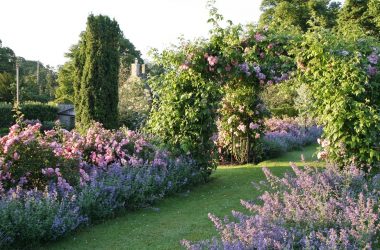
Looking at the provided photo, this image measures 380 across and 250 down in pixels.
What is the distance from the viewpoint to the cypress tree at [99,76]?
40.0 feet

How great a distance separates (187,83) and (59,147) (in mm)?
2659

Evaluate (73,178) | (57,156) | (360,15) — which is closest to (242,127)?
(73,178)

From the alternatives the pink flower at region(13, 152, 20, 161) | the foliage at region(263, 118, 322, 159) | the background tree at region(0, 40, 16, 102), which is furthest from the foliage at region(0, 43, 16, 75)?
the pink flower at region(13, 152, 20, 161)

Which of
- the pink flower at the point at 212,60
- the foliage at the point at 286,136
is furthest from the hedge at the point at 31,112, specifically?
the pink flower at the point at 212,60

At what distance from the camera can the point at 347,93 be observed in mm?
6180

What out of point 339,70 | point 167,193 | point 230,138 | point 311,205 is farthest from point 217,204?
point 230,138

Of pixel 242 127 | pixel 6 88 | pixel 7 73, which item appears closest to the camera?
pixel 242 127

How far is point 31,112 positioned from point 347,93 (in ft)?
53.0

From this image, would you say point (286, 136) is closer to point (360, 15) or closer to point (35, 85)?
point (360, 15)

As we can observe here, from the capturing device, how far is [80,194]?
5.21m

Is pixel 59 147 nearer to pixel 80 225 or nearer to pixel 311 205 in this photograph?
pixel 80 225

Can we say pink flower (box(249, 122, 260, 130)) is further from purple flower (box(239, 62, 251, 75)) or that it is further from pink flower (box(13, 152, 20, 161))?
pink flower (box(13, 152, 20, 161))

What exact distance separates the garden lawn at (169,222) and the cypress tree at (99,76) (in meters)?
5.71

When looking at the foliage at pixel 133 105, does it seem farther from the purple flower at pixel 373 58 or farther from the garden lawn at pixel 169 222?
the purple flower at pixel 373 58
